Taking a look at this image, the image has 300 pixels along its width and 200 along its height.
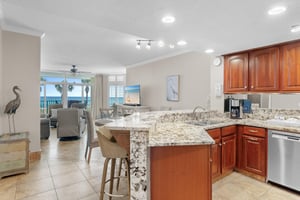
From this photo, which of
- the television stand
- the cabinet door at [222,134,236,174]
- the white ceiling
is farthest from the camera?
the television stand

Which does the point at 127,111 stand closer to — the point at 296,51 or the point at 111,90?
the point at 111,90

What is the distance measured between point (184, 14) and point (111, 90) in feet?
31.9

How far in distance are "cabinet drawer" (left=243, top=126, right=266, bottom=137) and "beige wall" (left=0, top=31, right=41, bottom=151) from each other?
398 cm

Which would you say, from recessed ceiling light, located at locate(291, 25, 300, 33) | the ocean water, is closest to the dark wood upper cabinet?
recessed ceiling light, located at locate(291, 25, 300, 33)

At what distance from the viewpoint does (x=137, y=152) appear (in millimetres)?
1710

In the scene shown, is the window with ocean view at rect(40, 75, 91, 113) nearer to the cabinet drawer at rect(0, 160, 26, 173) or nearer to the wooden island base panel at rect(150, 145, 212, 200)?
the cabinet drawer at rect(0, 160, 26, 173)

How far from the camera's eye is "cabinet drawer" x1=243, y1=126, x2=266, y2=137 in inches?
117

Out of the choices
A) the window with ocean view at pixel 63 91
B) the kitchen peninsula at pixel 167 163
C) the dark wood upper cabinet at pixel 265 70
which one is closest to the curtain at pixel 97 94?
the window with ocean view at pixel 63 91

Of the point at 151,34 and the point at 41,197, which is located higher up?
the point at 151,34

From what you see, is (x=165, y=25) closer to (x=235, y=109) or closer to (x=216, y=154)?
(x=216, y=154)

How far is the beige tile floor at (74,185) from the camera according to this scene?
2.53 meters

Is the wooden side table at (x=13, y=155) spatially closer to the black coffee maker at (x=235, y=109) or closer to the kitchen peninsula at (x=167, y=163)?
the kitchen peninsula at (x=167, y=163)

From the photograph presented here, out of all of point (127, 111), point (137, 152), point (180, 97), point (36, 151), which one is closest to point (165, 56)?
point (180, 97)

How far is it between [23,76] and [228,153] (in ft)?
13.3
